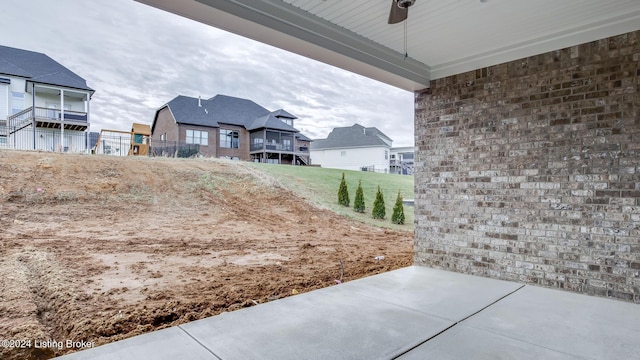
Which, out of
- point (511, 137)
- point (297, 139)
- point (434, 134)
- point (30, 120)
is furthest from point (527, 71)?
point (297, 139)

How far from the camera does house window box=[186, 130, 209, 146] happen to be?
52.6 feet

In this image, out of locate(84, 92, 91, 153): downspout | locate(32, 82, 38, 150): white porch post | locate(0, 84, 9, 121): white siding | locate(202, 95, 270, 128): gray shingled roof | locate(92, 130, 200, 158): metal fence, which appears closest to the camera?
locate(0, 84, 9, 121): white siding

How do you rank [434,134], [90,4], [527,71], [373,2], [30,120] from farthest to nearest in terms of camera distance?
[30,120] → [90,4] → [434,134] → [527,71] → [373,2]

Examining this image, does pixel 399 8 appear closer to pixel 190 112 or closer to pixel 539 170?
pixel 539 170

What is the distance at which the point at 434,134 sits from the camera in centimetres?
430

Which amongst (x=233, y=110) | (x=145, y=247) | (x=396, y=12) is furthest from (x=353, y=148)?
(x=396, y=12)

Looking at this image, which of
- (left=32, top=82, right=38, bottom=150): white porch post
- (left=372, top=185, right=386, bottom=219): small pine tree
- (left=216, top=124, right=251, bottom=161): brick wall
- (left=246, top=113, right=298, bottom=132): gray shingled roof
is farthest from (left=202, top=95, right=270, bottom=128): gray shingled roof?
(left=372, top=185, right=386, bottom=219): small pine tree

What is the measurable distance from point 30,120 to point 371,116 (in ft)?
31.0

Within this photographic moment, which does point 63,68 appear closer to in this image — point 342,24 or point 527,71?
point 342,24

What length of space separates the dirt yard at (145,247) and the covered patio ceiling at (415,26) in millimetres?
2515

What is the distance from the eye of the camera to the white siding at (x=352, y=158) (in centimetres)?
1608

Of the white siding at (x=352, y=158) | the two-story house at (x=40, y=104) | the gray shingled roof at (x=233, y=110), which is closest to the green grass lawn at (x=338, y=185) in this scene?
the white siding at (x=352, y=158)

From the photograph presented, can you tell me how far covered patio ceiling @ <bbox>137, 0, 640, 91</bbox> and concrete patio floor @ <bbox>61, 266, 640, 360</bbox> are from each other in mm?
2345

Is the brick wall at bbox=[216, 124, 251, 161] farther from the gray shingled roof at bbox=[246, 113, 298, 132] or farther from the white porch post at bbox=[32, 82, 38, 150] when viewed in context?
the white porch post at bbox=[32, 82, 38, 150]
